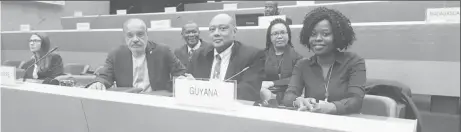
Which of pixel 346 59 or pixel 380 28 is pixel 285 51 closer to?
pixel 346 59

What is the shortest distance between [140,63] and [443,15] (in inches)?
45.0

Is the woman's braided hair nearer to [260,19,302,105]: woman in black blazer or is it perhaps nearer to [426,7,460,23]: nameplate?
[260,19,302,105]: woman in black blazer

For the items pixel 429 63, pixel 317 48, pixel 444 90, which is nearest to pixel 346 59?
pixel 317 48

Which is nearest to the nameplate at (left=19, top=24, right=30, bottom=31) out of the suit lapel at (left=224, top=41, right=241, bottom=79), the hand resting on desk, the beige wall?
the beige wall

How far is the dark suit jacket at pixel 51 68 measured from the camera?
1.30 meters

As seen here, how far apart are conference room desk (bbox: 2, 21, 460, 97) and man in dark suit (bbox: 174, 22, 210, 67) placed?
22mm

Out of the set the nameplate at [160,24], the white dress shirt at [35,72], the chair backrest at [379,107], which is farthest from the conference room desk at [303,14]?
the chair backrest at [379,107]

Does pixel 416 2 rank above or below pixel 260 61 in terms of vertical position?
above

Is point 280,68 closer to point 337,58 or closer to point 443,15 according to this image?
point 337,58

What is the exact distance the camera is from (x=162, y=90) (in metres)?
1.16

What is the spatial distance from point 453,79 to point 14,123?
62.3 inches

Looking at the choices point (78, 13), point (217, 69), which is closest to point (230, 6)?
point (217, 69)

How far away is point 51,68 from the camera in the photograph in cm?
135

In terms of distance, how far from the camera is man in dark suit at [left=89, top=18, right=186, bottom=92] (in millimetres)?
1221
